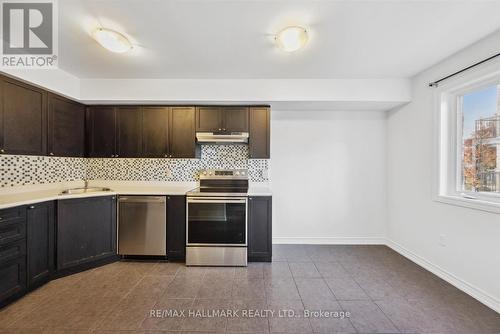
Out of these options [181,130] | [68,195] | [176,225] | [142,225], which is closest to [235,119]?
[181,130]

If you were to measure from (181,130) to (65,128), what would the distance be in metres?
1.48

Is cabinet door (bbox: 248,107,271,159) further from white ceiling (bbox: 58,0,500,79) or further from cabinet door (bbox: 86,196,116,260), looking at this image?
cabinet door (bbox: 86,196,116,260)

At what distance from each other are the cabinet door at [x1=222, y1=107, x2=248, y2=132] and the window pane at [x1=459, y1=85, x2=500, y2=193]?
260 centimetres

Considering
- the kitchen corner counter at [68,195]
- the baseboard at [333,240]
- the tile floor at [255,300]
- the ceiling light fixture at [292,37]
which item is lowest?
the tile floor at [255,300]

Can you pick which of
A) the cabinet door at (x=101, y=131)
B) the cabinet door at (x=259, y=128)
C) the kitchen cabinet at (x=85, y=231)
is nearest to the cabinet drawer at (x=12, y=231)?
the kitchen cabinet at (x=85, y=231)

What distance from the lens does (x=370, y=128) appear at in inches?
146

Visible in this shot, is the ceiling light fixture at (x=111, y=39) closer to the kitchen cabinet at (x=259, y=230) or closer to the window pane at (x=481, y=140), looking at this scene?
the kitchen cabinet at (x=259, y=230)

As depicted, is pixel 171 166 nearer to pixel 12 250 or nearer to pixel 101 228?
pixel 101 228

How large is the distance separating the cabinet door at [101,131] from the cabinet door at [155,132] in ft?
1.55

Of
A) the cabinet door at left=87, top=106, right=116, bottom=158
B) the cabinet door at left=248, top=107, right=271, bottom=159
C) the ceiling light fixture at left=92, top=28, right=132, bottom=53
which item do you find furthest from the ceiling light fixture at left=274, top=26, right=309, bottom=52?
the cabinet door at left=87, top=106, right=116, bottom=158

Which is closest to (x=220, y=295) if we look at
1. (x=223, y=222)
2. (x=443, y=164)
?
(x=223, y=222)

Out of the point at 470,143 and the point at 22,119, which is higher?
the point at 22,119

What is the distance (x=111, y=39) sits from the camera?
202cm

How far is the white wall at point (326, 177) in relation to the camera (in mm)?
3727
